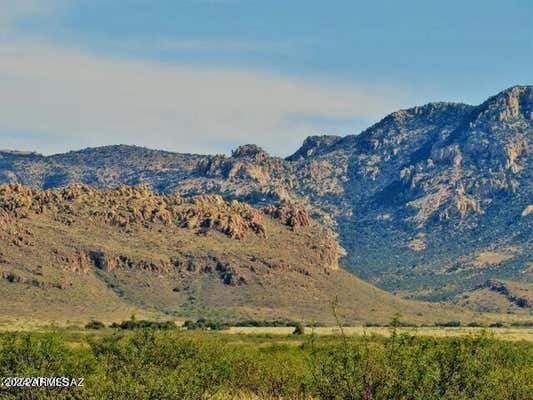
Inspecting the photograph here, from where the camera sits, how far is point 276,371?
3036 inches

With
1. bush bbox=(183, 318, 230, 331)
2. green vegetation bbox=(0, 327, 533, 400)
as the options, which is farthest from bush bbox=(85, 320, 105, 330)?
green vegetation bbox=(0, 327, 533, 400)

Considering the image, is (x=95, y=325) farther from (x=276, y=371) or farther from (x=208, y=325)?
(x=276, y=371)

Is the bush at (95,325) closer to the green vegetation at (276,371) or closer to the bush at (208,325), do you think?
the bush at (208,325)

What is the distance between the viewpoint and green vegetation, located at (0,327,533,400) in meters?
44.3

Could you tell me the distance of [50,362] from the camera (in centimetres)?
5875

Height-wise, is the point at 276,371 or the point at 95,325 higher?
the point at 276,371

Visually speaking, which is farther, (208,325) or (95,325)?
(208,325)

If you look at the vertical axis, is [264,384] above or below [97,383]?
below

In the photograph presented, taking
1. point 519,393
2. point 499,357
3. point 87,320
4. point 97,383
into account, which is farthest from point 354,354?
point 87,320

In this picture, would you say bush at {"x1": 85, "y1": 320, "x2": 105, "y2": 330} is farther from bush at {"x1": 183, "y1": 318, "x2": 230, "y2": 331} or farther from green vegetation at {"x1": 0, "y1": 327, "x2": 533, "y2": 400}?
green vegetation at {"x1": 0, "y1": 327, "x2": 533, "y2": 400}

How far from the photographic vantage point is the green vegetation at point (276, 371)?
4428 cm

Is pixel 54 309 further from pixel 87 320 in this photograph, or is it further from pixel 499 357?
pixel 499 357

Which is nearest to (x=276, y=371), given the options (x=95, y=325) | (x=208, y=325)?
(x=95, y=325)

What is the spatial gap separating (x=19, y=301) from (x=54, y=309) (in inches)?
280
